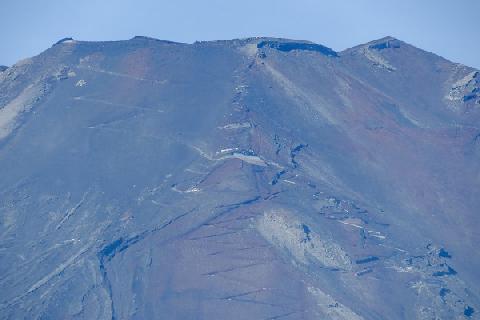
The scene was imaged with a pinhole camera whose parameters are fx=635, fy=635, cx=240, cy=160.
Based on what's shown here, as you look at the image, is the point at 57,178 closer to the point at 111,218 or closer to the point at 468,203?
the point at 111,218

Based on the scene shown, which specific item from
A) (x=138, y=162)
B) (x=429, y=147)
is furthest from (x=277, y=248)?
(x=429, y=147)

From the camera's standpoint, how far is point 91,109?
4031 cm

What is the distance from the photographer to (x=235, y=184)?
109 ft

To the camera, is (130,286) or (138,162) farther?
(138,162)

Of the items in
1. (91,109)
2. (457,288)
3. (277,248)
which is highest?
(91,109)

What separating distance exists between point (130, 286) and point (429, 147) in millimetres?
22265

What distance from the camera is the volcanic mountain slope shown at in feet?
90.4

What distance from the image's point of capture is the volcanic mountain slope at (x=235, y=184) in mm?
27562

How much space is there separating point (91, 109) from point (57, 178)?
769cm

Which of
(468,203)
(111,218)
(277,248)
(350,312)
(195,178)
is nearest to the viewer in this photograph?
(350,312)

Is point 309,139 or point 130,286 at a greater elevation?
point 309,139

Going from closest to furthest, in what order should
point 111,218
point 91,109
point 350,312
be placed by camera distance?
point 350,312 < point 111,218 < point 91,109

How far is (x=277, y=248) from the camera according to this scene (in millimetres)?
29312

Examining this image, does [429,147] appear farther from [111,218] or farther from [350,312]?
[111,218]
